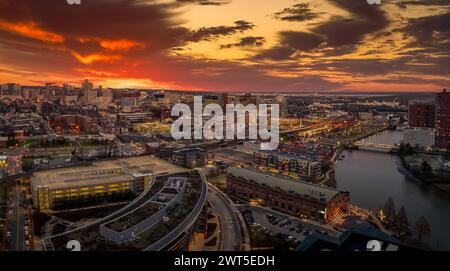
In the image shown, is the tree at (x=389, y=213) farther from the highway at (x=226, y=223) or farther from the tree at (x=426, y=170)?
the tree at (x=426, y=170)

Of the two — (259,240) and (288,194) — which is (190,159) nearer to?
(288,194)

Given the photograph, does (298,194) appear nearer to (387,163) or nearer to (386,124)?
(387,163)

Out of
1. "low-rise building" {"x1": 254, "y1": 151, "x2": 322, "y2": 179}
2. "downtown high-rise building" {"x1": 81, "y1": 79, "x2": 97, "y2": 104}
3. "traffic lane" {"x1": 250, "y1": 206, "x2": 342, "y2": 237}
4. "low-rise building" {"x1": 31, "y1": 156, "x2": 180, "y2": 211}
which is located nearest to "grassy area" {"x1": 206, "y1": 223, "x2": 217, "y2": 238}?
"traffic lane" {"x1": 250, "y1": 206, "x2": 342, "y2": 237}

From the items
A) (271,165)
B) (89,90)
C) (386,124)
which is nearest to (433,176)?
(271,165)

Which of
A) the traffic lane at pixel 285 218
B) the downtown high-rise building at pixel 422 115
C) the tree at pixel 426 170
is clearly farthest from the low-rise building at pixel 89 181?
the downtown high-rise building at pixel 422 115

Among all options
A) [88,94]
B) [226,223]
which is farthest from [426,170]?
[88,94]

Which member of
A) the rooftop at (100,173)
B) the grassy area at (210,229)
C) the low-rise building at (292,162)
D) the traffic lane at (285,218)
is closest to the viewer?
the grassy area at (210,229)

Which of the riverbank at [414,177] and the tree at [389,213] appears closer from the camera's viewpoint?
the tree at [389,213]
